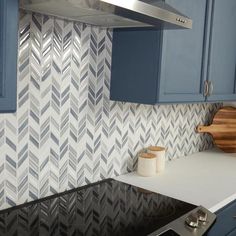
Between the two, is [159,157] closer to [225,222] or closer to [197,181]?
[197,181]

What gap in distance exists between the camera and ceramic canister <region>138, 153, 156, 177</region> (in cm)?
205

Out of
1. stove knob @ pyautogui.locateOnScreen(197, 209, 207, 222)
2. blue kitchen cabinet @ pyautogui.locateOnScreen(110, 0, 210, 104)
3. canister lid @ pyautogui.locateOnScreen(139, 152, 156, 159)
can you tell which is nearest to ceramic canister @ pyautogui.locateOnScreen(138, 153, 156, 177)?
canister lid @ pyautogui.locateOnScreen(139, 152, 156, 159)

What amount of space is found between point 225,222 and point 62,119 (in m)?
0.99

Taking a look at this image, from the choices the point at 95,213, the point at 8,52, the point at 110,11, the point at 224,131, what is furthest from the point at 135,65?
the point at 224,131

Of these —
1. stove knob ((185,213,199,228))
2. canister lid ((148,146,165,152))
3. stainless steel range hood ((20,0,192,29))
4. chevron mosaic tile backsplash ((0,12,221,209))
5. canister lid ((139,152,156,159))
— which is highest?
stainless steel range hood ((20,0,192,29))

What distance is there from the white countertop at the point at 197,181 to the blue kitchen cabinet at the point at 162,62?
468 millimetres

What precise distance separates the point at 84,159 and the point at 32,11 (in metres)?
0.78

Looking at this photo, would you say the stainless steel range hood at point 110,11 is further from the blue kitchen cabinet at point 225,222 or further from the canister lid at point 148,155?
the blue kitchen cabinet at point 225,222

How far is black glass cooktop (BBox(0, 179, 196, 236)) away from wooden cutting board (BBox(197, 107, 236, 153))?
1200mm

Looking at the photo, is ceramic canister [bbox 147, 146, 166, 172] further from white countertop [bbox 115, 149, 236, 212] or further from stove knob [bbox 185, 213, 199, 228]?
stove knob [bbox 185, 213, 199, 228]

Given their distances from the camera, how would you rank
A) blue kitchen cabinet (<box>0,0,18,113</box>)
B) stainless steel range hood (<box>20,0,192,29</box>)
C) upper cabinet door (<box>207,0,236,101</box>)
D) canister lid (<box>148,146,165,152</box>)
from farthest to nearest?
canister lid (<box>148,146,165,152</box>) → upper cabinet door (<box>207,0,236,101</box>) → stainless steel range hood (<box>20,0,192,29</box>) → blue kitchen cabinet (<box>0,0,18,113</box>)

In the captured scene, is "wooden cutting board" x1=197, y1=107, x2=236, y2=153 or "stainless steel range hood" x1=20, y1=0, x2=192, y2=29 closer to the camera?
"stainless steel range hood" x1=20, y1=0, x2=192, y2=29

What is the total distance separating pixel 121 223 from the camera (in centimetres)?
145

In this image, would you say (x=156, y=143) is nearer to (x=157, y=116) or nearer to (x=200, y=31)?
(x=157, y=116)
